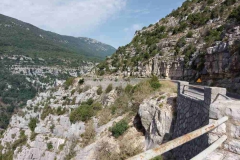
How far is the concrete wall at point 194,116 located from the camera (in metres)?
5.61

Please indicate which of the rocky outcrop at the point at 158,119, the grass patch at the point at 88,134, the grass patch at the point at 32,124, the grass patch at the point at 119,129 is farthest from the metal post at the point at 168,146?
the grass patch at the point at 32,124

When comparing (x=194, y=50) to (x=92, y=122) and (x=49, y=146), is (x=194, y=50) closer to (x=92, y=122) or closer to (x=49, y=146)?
(x=92, y=122)

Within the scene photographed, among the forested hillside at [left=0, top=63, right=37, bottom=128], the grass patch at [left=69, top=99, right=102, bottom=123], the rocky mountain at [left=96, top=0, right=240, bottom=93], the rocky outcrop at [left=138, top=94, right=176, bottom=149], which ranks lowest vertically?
the forested hillside at [left=0, top=63, right=37, bottom=128]

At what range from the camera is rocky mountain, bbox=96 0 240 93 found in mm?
16831

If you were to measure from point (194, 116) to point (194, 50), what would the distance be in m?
17.9

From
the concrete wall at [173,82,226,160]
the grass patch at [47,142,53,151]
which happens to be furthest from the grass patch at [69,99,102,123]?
the concrete wall at [173,82,226,160]

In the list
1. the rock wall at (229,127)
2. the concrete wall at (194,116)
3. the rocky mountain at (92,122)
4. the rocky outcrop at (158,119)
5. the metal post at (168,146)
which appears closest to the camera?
the metal post at (168,146)

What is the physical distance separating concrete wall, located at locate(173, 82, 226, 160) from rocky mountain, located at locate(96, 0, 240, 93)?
694 centimetres

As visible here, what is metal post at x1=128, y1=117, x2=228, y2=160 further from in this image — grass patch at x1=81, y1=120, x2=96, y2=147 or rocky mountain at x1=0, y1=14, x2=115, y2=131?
rocky mountain at x1=0, y1=14, x2=115, y2=131

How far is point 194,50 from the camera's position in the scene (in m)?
23.4

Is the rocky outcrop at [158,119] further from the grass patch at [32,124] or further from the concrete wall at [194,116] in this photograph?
the grass patch at [32,124]

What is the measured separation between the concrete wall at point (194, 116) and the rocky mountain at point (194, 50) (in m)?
6.94

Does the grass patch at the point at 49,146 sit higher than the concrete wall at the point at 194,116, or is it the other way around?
the concrete wall at the point at 194,116

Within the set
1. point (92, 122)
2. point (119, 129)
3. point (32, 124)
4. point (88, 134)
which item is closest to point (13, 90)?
point (32, 124)
